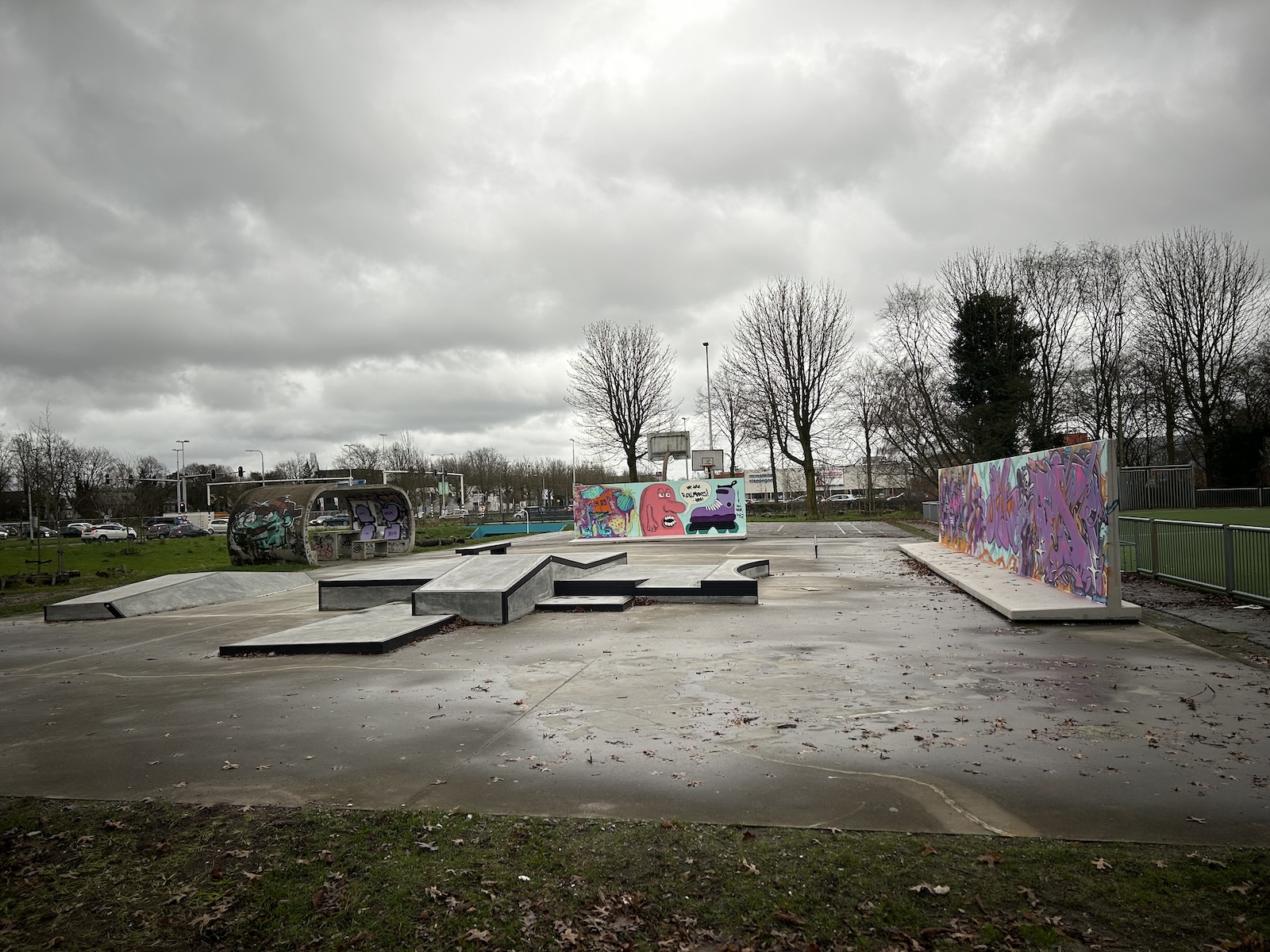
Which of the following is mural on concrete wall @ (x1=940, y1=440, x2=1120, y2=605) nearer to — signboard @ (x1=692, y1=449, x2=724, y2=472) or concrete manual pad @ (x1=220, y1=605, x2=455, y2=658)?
concrete manual pad @ (x1=220, y1=605, x2=455, y2=658)

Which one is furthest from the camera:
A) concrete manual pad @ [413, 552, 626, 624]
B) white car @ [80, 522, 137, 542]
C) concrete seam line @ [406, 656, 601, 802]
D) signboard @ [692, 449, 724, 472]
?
white car @ [80, 522, 137, 542]

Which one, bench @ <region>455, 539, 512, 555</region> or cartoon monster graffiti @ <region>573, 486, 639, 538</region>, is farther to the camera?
cartoon monster graffiti @ <region>573, 486, 639, 538</region>

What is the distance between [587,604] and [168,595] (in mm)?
9911

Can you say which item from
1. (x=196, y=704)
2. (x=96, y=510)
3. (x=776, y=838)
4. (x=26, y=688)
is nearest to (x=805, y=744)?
(x=776, y=838)

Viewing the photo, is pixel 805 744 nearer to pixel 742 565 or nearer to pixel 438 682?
pixel 438 682

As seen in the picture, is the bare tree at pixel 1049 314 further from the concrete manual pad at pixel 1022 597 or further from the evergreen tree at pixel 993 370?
the concrete manual pad at pixel 1022 597

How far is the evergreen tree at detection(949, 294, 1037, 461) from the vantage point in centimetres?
3981

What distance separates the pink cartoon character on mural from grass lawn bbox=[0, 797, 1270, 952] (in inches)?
1263

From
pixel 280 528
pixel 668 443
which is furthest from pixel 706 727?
pixel 668 443

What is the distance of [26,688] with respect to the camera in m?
9.12

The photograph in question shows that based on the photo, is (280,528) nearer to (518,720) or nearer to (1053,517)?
(518,720)

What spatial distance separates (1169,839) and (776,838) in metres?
2.15

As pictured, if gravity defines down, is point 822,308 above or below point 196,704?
above

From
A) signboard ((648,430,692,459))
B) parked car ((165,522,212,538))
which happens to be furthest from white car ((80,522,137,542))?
signboard ((648,430,692,459))
